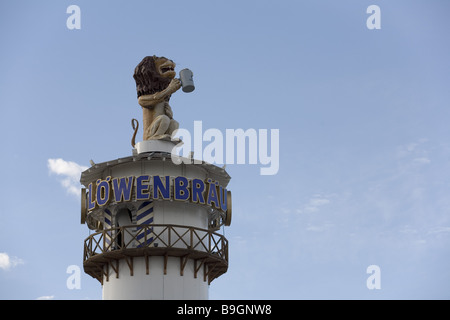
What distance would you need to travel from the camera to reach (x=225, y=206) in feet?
213

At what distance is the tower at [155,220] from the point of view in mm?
61031

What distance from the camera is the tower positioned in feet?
200

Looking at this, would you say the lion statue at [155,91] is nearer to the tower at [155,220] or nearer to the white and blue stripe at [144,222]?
the tower at [155,220]

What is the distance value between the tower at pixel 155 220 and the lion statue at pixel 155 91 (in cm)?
21

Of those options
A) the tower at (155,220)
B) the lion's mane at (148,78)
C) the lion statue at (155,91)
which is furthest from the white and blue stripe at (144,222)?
the lion's mane at (148,78)

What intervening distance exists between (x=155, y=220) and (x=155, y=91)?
10019 millimetres

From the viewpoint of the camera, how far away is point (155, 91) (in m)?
67.1

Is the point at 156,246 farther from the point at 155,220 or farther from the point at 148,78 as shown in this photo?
the point at 148,78

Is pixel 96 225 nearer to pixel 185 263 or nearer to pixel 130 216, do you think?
pixel 130 216

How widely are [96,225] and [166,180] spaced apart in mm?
6866

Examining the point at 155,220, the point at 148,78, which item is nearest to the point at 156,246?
the point at 155,220

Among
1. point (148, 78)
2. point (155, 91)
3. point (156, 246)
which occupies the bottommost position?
point (156, 246)

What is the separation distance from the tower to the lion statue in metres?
0.21
